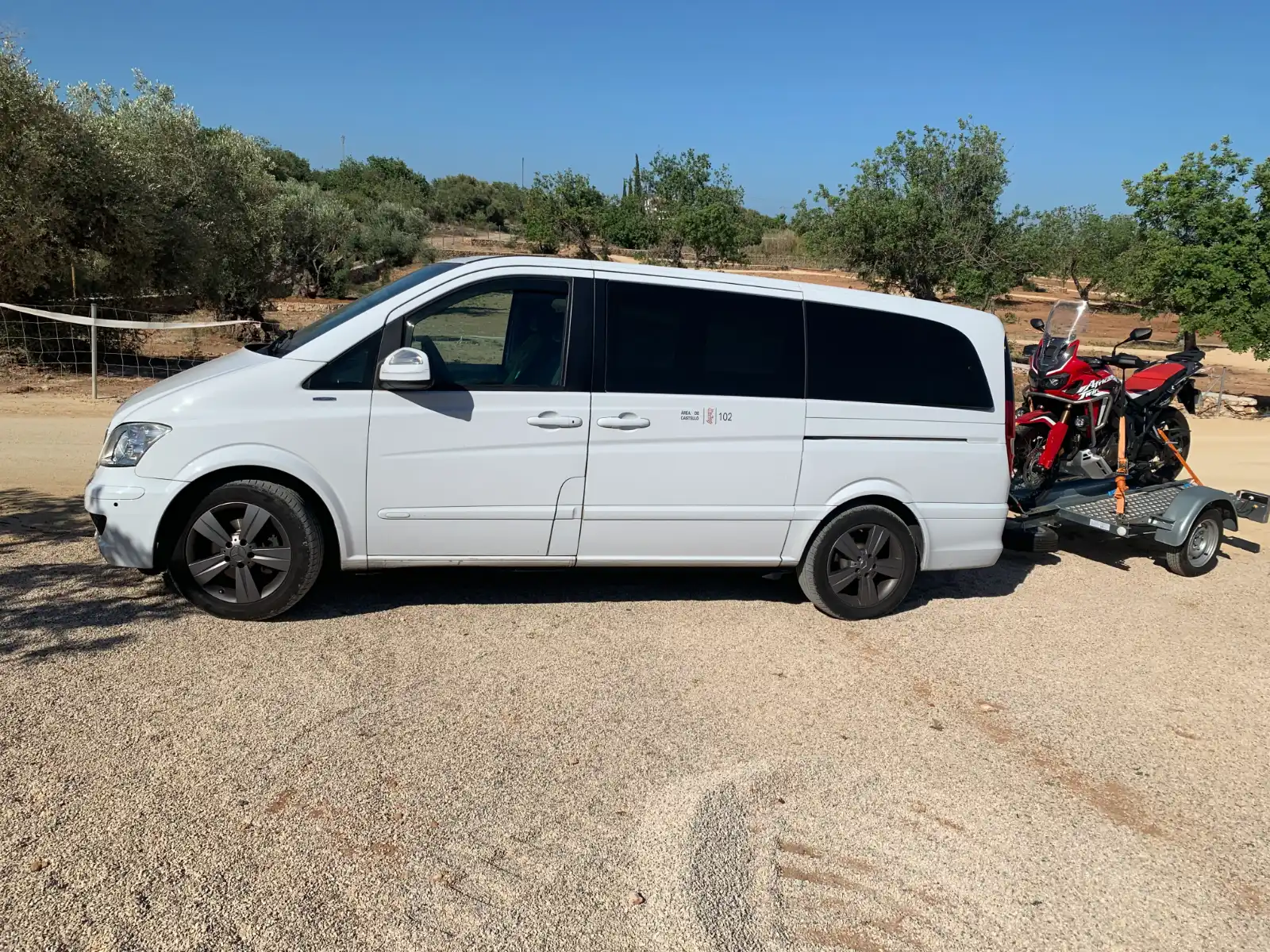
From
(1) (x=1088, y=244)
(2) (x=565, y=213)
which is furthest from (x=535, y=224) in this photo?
(1) (x=1088, y=244)

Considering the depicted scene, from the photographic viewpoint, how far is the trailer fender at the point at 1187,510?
7715 millimetres

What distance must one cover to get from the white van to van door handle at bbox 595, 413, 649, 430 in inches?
0.5

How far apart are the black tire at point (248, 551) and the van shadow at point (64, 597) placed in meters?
0.32

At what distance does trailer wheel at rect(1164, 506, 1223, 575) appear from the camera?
7.91m

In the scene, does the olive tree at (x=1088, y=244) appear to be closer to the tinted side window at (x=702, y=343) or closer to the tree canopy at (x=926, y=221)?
the tree canopy at (x=926, y=221)

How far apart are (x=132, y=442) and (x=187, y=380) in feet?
1.45

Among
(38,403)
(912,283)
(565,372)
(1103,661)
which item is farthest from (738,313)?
(912,283)

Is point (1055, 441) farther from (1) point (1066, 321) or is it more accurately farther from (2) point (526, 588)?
(2) point (526, 588)

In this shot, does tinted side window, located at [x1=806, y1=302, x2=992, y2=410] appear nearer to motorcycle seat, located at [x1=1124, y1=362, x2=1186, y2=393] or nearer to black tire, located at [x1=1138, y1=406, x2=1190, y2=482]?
motorcycle seat, located at [x1=1124, y1=362, x2=1186, y2=393]

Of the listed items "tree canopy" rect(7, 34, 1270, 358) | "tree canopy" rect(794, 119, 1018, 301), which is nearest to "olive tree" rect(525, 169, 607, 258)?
"tree canopy" rect(7, 34, 1270, 358)

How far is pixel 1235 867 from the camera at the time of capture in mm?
3717

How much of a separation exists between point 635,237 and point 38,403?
33.1 m

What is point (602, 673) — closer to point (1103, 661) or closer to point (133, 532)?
point (133, 532)

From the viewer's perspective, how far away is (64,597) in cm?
543
